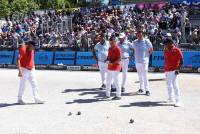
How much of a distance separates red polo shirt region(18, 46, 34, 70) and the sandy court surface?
43.8 inches

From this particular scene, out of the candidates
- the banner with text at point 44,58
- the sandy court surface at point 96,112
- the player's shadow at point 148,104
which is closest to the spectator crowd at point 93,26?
the banner with text at point 44,58

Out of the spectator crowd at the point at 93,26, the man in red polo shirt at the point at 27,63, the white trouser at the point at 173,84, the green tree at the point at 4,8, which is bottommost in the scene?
the white trouser at the point at 173,84

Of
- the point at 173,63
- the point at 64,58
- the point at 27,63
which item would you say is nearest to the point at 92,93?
the point at 27,63

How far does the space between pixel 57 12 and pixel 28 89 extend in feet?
71.3

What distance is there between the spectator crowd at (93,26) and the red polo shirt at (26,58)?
10.1m

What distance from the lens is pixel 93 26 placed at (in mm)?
32781

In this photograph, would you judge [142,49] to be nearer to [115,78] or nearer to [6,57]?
[115,78]

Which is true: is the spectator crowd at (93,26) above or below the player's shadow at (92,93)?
above

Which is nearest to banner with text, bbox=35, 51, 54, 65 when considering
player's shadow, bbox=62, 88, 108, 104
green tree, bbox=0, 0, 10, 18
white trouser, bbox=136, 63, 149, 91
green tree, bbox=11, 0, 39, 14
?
player's shadow, bbox=62, 88, 108, 104

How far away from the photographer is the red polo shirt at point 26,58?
14375 millimetres

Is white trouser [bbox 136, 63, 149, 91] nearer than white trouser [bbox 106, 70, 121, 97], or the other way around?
white trouser [bbox 106, 70, 121, 97]

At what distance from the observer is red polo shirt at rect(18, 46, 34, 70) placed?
1438 cm

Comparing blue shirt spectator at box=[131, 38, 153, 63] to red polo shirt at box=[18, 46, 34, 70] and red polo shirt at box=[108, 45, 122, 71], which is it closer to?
red polo shirt at box=[108, 45, 122, 71]

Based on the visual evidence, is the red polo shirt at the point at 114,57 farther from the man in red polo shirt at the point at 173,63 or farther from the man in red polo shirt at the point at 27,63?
the man in red polo shirt at the point at 27,63
